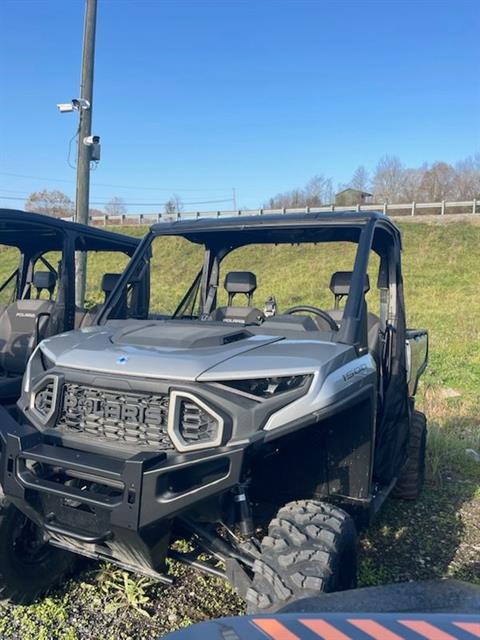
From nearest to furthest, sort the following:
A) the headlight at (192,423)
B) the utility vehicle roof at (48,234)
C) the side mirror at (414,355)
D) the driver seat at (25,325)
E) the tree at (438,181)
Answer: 1. the headlight at (192,423)
2. the side mirror at (414,355)
3. the utility vehicle roof at (48,234)
4. the driver seat at (25,325)
5. the tree at (438,181)

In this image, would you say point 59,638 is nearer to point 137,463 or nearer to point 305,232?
point 137,463

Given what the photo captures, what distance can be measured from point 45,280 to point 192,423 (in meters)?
3.66

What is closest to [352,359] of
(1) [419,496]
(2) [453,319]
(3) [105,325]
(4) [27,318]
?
(3) [105,325]

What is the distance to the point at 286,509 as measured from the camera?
2768 millimetres

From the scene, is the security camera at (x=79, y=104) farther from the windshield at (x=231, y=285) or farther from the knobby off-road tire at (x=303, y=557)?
the knobby off-road tire at (x=303, y=557)

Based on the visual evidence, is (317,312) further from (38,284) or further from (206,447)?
(38,284)

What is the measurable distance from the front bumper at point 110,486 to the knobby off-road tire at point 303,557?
1.30 feet

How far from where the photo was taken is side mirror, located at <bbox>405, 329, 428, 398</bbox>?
4488 millimetres

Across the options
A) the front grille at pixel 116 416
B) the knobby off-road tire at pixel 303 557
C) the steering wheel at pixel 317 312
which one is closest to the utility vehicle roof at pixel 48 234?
the steering wheel at pixel 317 312

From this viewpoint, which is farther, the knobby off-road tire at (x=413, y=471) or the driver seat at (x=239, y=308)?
the knobby off-road tire at (x=413, y=471)

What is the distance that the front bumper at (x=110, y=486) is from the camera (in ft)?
7.68

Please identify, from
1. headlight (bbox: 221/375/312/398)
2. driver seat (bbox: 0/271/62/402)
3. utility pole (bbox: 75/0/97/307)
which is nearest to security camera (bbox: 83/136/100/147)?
utility pole (bbox: 75/0/97/307)

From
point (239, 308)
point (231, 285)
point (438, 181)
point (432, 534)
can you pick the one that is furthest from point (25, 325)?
point (438, 181)

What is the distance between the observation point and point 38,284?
576 centimetres
